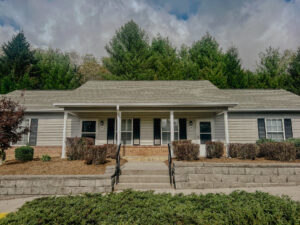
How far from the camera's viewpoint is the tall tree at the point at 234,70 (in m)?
21.7

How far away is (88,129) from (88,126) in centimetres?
20

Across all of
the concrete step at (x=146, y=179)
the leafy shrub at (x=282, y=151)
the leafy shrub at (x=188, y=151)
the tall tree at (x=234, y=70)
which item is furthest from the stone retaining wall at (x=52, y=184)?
the tall tree at (x=234, y=70)

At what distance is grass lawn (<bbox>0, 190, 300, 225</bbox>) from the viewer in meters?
2.77

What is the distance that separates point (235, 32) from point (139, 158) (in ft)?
78.8

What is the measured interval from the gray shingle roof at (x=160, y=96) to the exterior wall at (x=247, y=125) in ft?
1.63

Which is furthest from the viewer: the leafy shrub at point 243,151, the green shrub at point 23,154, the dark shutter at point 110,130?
the dark shutter at point 110,130

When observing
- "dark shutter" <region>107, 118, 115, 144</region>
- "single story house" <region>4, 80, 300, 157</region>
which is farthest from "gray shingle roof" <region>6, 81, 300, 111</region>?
"dark shutter" <region>107, 118, 115, 144</region>

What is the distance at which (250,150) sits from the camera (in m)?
7.95

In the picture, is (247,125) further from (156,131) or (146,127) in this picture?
(146,127)

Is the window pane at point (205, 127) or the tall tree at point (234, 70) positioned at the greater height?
→ the tall tree at point (234, 70)

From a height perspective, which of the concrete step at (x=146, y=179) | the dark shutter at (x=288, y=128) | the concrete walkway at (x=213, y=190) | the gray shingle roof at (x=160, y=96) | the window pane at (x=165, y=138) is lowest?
the concrete walkway at (x=213, y=190)

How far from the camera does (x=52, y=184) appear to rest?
216 inches

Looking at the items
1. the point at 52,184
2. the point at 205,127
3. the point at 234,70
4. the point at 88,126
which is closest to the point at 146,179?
the point at 52,184

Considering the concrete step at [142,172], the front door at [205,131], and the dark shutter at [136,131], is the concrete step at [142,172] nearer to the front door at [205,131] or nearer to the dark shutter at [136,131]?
the dark shutter at [136,131]
